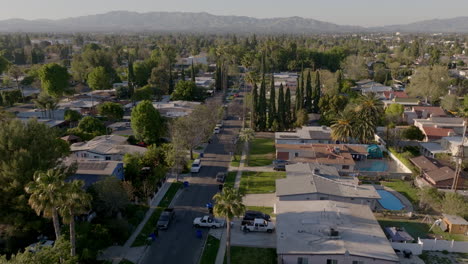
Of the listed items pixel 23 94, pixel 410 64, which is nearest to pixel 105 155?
pixel 23 94

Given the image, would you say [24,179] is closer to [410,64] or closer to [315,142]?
[315,142]

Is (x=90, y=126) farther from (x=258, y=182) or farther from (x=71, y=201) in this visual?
(x=71, y=201)

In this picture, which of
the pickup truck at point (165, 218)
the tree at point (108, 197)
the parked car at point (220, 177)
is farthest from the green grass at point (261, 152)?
the tree at point (108, 197)

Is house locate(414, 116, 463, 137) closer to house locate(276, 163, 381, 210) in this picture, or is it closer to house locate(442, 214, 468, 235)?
house locate(276, 163, 381, 210)

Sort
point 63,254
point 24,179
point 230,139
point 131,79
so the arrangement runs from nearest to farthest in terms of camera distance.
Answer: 1. point 63,254
2. point 24,179
3. point 230,139
4. point 131,79

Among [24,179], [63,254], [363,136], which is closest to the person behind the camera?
[63,254]

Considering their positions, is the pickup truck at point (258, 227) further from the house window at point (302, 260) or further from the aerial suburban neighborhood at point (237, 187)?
the house window at point (302, 260)

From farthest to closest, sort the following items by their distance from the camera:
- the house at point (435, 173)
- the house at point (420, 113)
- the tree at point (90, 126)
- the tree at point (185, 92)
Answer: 1. the tree at point (185, 92)
2. the house at point (420, 113)
3. the tree at point (90, 126)
4. the house at point (435, 173)

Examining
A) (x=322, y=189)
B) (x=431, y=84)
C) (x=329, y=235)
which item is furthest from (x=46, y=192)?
(x=431, y=84)
